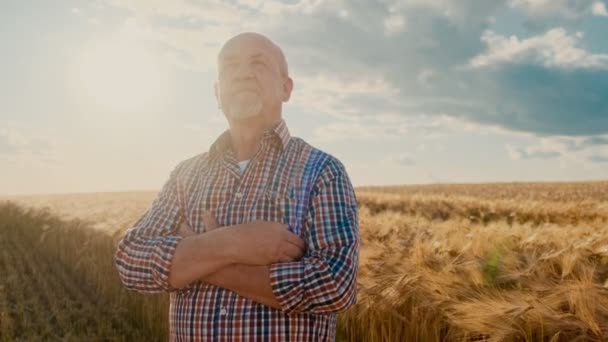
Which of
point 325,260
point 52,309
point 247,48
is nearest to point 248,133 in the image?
point 247,48

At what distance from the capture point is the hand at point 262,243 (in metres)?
2.27

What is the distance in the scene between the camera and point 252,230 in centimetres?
228

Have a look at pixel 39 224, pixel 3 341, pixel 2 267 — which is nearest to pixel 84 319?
pixel 3 341

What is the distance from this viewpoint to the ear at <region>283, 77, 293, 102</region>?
9.22 feet

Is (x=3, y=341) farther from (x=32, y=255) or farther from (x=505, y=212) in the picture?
(x=505, y=212)

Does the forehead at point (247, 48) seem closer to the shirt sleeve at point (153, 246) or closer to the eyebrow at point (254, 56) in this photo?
the eyebrow at point (254, 56)

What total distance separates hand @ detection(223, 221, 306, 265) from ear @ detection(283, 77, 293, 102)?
2.53 ft

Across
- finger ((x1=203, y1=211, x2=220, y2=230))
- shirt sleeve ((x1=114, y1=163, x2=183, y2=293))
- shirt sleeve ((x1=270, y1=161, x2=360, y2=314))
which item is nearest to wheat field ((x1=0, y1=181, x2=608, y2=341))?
shirt sleeve ((x1=270, y1=161, x2=360, y2=314))

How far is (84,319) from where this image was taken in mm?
8062

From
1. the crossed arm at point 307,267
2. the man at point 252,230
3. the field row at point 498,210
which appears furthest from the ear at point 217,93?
the field row at point 498,210

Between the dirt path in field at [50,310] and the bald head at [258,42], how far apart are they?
5484 millimetres

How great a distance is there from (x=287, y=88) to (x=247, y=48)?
1.02ft

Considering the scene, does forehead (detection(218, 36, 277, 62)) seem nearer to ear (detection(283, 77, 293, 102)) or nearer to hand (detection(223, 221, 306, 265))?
ear (detection(283, 77, 293, 102))

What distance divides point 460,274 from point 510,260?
0.41 m
